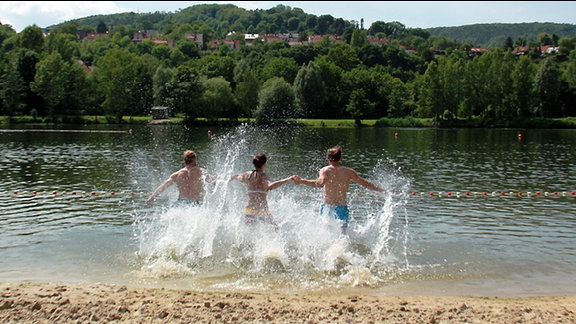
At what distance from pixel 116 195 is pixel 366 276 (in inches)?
571

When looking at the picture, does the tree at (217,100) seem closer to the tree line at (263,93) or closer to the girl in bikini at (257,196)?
the tree line at (263,93)

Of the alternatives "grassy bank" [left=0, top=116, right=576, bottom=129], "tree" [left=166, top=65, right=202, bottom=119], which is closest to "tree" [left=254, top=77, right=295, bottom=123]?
"grassy bank" [left=0, top=116, right=576, bottom=129]

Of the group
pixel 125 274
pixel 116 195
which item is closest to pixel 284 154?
pixel 116 195

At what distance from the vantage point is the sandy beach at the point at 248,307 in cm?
902

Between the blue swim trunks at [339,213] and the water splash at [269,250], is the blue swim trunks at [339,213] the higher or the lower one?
the higher one

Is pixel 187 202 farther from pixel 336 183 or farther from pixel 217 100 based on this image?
pixel 217 100

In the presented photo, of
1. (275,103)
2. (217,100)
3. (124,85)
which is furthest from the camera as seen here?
(124,85)

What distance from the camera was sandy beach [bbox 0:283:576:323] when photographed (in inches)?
355

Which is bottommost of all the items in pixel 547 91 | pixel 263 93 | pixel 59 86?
pixel 547 91

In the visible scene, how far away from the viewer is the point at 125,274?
12.3 meters

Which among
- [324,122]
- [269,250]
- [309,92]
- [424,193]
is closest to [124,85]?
[309,92]

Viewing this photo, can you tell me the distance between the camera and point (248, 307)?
9.48 metres

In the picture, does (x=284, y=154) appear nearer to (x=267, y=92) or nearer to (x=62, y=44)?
(x=267, y=92)

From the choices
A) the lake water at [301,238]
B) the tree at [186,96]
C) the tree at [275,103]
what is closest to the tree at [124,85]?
the tree at [186,96]
